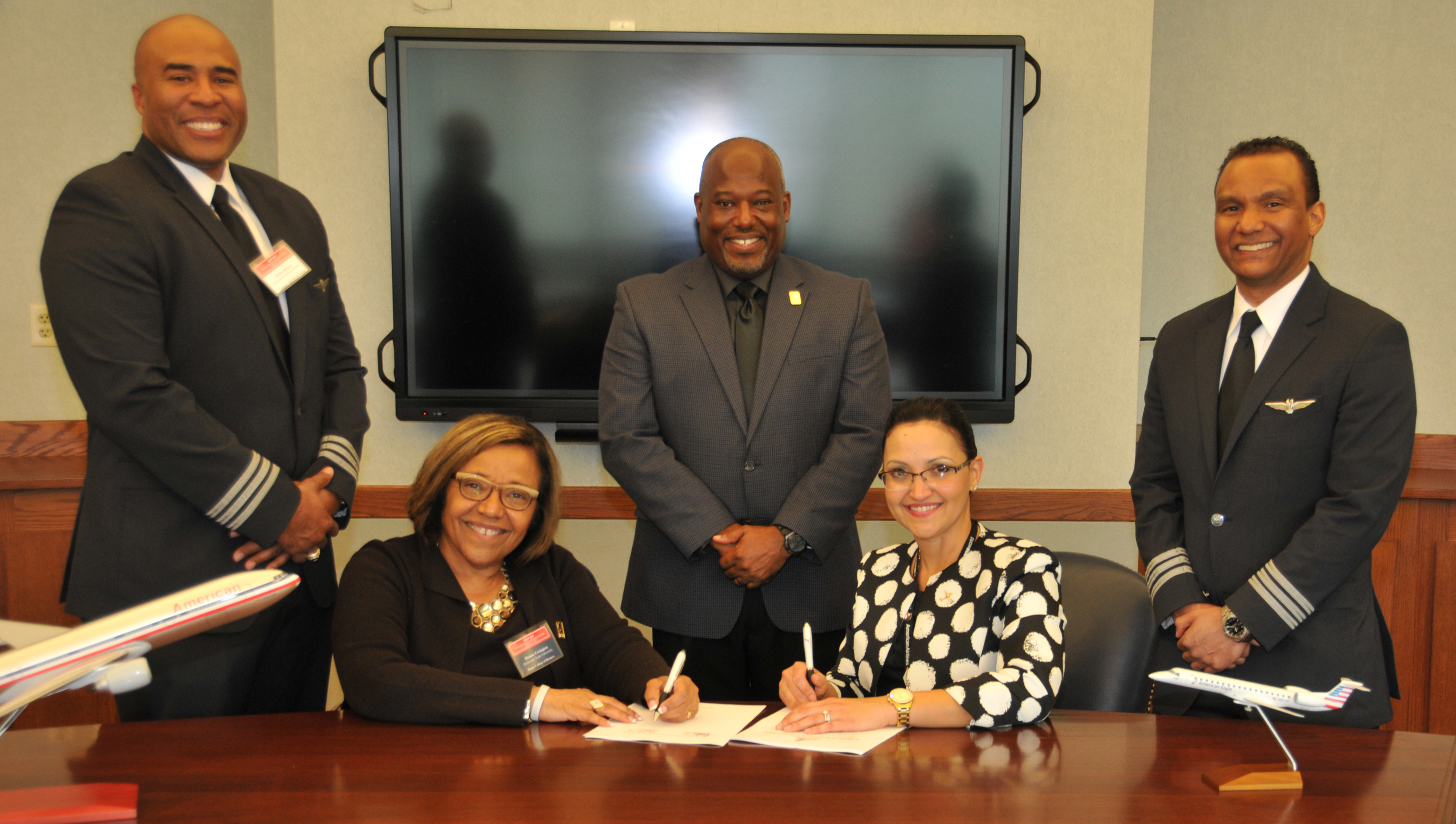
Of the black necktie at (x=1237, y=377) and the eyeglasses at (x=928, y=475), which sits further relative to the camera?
the black necktie at (x=1237, y=377)

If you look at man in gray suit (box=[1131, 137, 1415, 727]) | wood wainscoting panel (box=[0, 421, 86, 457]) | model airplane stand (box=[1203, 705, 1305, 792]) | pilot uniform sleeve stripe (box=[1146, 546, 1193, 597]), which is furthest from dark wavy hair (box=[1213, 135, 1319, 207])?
wood wainscoting panel (box=[0, 421, 86, 457])

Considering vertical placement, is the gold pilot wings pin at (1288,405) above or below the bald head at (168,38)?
below

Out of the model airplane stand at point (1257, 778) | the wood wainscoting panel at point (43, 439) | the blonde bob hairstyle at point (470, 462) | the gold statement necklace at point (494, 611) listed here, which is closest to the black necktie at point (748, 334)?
the blonde bob hairstyle at point (470, 462)

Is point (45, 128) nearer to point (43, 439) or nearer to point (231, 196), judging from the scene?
point (43, 439)

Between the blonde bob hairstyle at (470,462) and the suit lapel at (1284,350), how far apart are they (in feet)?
4.61

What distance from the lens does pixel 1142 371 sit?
173 inches

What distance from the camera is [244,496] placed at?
1.93m

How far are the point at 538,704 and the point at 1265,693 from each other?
112 cm

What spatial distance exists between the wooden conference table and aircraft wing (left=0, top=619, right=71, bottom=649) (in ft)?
0.86

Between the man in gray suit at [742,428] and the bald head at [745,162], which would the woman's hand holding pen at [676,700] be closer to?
the man in gray suit at [742,428]

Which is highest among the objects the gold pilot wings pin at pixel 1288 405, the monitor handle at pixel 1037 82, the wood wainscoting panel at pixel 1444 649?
the monitor handle at pixel 1037 82

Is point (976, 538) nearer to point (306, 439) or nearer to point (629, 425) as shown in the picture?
point (629, 425)

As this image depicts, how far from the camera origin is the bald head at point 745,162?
254 centimetres

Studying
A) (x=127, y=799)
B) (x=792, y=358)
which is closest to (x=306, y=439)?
(x=127, y=799)
